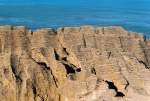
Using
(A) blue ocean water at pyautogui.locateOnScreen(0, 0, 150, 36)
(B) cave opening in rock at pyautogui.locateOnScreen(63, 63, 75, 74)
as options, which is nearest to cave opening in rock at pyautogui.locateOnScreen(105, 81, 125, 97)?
(B) cave opening in rock at pyautogui.locateOnScreen(63, 63, 75, 74)

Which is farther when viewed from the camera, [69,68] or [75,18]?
[75,18]

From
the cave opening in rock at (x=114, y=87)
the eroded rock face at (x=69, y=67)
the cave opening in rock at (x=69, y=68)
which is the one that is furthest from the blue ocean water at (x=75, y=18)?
the cave opening in rock at (x=114, y=87)

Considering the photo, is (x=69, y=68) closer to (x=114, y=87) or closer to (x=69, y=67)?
(x=69, y=67)

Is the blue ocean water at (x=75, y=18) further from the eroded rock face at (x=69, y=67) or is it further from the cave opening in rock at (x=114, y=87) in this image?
the cave opening in rock at (x=114, y=87)

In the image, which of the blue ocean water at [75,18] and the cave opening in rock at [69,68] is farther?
the blue ocean water at [75,18]

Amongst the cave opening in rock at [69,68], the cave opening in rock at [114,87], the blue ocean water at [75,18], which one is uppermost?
the blue ocean water at [75,18]

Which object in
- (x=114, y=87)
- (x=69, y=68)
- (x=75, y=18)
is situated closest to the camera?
(x=114, y=87)

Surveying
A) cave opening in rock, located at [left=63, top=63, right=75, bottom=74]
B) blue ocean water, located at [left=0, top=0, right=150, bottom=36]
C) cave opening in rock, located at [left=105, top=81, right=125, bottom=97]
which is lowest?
cave opening in rock, located at [left=105, top=81, right=125, bottom=97]

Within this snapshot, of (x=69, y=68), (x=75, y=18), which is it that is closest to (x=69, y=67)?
(x=69, y=68)

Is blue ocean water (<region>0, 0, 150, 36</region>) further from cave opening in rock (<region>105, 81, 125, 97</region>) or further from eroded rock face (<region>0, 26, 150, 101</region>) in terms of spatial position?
cave opening in rock (<region>105, 81, 125, 97</region>)

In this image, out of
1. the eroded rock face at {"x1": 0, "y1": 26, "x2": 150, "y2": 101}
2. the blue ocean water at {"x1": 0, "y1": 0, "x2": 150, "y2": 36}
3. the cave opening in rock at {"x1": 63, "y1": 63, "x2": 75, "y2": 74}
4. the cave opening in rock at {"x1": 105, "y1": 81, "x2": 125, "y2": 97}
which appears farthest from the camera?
the blue ocean water at {"x1": 0, "y1": 0, "x2": 150, "y2": 36}
